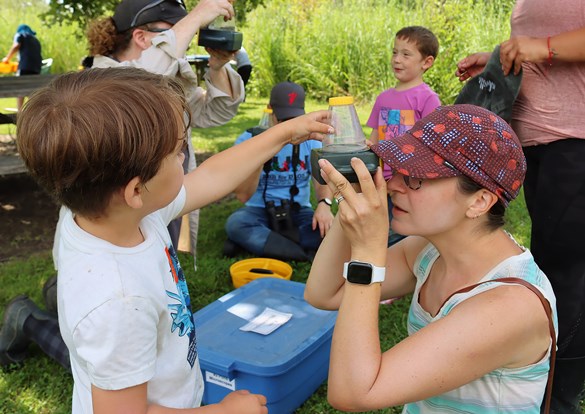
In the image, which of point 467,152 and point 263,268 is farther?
point 263,268

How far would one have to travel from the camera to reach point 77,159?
1343mm

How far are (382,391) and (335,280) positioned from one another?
23.0 inches

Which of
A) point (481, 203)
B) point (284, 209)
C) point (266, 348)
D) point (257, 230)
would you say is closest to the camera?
point (481, 203)

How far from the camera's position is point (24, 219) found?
5.93 m

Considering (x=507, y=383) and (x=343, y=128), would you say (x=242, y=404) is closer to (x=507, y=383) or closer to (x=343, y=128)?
A: (x=507, y=383)

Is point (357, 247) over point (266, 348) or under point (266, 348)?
over

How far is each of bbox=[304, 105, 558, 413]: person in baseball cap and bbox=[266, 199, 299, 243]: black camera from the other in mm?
3214

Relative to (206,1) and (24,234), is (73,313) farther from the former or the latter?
(24,234)

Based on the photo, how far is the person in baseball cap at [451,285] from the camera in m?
1.50

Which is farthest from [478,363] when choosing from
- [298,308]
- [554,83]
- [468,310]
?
[298,308]

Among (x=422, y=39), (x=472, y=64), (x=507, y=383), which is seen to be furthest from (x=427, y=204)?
(x=422, y=39)

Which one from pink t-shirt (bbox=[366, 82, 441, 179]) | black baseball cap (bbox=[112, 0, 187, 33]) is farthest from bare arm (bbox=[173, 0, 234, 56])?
pink t-shirt (bbox=[366, 82, 441, 179])

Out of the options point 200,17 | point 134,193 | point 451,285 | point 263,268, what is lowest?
point 263,268

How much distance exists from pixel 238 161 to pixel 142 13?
5.12ft
